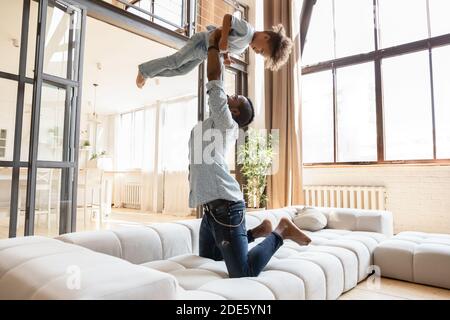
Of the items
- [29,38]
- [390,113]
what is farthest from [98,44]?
[390,113]

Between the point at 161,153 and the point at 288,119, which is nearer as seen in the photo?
the point at 288,119

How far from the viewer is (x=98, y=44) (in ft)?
15.1

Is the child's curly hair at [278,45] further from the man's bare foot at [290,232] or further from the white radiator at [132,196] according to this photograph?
the white radiator at [132,196]

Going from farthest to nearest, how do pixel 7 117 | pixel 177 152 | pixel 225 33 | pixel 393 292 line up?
pixel 177 152 → pixel 7 117 → pixel 393 292 → pixel 225 33

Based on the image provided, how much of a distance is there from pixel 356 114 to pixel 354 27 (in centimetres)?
132

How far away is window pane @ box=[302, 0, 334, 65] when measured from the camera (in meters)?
5.01

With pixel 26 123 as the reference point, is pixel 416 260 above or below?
below

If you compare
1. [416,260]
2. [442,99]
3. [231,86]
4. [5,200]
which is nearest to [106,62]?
[231,86]

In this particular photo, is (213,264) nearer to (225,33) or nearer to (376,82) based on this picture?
(225,33)

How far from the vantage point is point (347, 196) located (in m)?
4.44

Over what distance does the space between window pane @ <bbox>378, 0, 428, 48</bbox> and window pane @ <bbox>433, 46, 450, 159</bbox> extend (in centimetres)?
36

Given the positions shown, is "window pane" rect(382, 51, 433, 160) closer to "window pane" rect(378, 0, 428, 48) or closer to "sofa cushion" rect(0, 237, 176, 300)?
"window pane" rect(378, 0, 428, 48)

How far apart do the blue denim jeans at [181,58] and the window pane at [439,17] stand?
3.99m

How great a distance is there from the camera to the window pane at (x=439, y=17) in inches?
158
